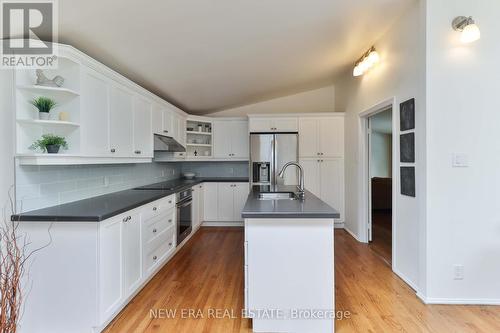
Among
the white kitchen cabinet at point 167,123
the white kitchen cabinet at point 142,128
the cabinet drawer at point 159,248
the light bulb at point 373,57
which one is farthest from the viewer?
the white kitchen cabinet at point 167,123

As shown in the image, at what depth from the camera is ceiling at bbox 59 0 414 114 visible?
1942 millimetres

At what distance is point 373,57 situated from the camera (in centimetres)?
331

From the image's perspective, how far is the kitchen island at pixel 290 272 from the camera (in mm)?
1886

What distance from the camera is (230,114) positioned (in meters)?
5.63

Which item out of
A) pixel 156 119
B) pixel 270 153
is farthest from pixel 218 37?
pixel 270 153

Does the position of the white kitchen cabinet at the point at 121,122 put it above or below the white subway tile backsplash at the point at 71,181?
above

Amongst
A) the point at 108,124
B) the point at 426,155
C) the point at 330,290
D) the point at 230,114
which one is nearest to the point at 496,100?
the point at 426,155

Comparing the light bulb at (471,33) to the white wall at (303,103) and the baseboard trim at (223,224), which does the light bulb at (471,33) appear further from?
the baseboard trim at (223,224)

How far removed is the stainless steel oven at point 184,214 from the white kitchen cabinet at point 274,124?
5.58 feet

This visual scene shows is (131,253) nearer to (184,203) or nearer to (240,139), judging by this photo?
(184,203)

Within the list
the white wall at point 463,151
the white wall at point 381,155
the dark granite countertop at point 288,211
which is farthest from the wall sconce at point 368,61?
the white wall at point 381,155

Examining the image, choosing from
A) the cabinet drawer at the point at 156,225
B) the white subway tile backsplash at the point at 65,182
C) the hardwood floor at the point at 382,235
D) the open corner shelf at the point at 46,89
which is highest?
the open corner shelf at the point at 46,89

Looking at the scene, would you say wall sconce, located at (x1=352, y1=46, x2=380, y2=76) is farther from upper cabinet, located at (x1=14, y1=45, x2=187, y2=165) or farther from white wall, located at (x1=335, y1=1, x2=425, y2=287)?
upper cabinet, located at (x1=14, y1=45, x2=187, y2=165)

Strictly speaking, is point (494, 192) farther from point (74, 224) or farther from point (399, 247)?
point (74, 224)
